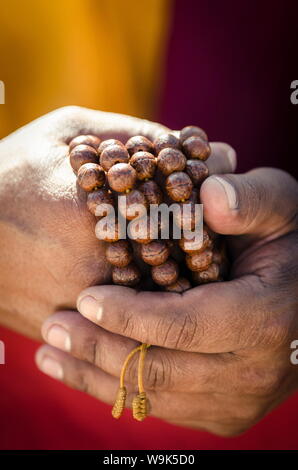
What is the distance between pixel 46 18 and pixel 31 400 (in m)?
1.44

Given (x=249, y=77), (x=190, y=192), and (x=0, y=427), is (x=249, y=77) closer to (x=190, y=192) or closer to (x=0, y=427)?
(x=190, y=192)

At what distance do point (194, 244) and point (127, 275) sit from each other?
0.49ft

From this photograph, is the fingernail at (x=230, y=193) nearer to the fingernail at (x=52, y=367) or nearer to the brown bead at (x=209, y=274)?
the brown bead at (x=209, y=274)

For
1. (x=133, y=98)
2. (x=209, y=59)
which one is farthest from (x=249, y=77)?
(x=133, y=98)

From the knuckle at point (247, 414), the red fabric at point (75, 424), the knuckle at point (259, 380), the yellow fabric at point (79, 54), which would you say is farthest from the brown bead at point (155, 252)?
the yellow fabric at point (79, 54)

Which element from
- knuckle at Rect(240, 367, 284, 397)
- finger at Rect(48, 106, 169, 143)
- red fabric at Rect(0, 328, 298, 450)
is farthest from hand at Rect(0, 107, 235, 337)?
red fabric at Rect(0, 328, 298, 450)

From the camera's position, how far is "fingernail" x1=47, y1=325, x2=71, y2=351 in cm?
100


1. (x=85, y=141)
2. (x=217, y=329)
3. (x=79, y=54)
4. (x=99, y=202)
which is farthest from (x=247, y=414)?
(x=79, y=54)

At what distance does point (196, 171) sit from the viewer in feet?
2.97

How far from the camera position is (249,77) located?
1.55m

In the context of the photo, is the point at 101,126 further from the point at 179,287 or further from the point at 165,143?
the point at 179,287

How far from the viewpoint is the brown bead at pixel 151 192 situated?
87 centimetres

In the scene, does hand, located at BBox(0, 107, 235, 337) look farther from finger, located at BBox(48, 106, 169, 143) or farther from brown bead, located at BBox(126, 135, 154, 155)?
brown bead, located at BBox(126, 135, 154, 155)

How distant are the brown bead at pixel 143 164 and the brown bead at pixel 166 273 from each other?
0.18 metres
